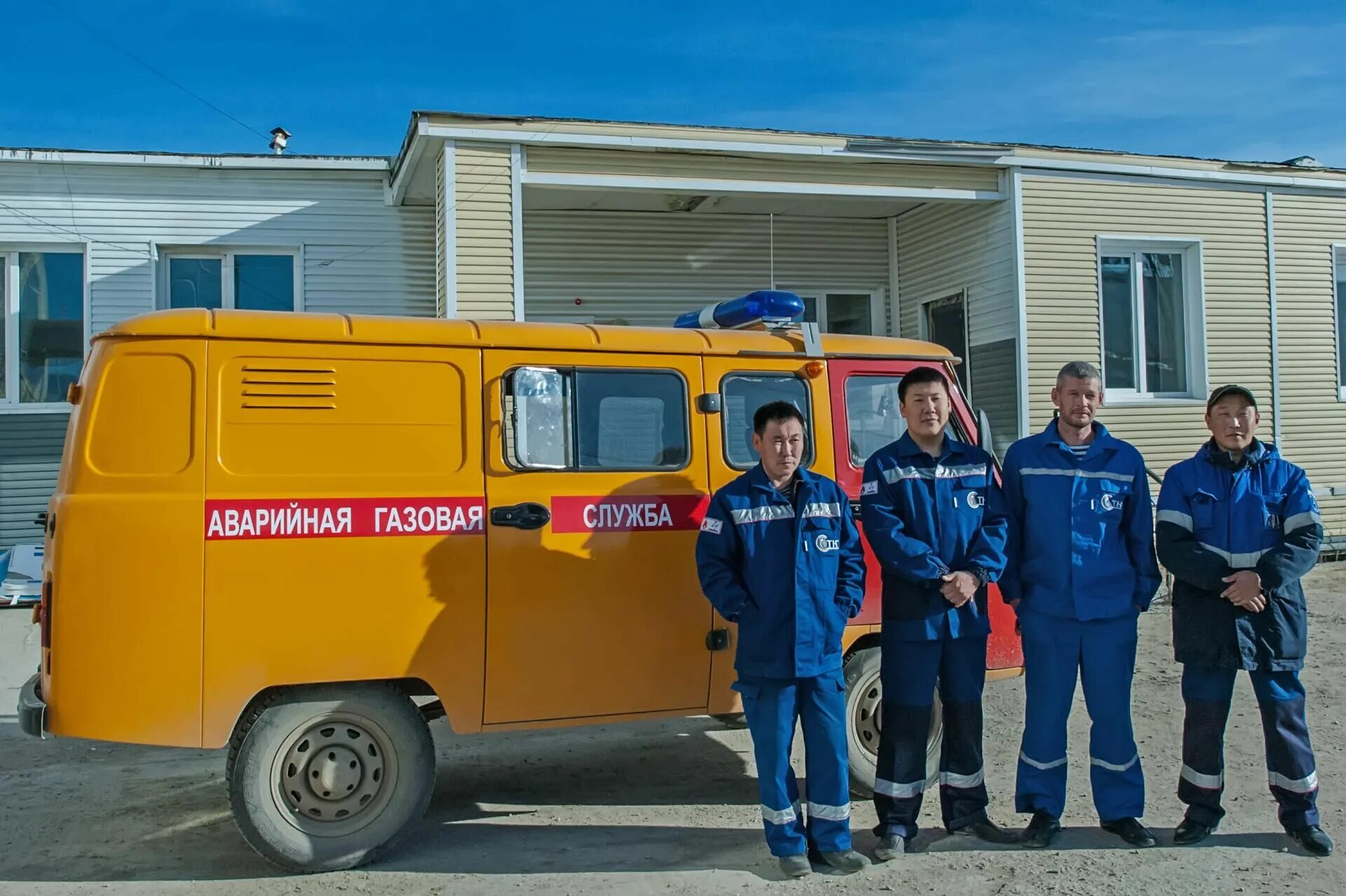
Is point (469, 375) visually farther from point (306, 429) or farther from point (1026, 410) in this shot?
point (1026, 410)

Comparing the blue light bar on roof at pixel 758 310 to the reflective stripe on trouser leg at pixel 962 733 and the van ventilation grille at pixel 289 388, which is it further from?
the van ventilation grille at pixel 289 388

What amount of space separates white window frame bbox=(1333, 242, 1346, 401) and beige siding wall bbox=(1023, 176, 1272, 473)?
1143 millimetres

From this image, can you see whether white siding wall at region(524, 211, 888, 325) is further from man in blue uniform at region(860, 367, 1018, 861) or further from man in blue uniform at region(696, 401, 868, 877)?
man in blue uniform at region(696, 401, 868, 877)

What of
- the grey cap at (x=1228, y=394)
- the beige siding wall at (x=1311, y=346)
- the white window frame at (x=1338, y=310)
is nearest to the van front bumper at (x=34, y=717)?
the grey cap at (x=1228, y=394)

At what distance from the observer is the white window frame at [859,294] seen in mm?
12781

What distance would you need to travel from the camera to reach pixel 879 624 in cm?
505

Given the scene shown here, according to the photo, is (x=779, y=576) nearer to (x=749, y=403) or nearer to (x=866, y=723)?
(x=749, y=403)

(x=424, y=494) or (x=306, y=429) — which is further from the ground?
(x=306, y=429)

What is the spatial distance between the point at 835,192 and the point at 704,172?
4.53 ft

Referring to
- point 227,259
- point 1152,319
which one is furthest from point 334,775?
point 1152,319

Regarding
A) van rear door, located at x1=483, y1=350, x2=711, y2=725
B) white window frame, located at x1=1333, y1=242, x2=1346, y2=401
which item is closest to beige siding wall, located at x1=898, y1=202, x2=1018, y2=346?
white window frame, located at x1=1333, y1=242, x2=1346, y2=401

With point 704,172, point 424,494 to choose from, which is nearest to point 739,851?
point 424,494

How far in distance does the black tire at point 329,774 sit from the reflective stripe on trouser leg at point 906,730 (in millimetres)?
1922

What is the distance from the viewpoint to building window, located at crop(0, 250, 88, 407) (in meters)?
10.5
